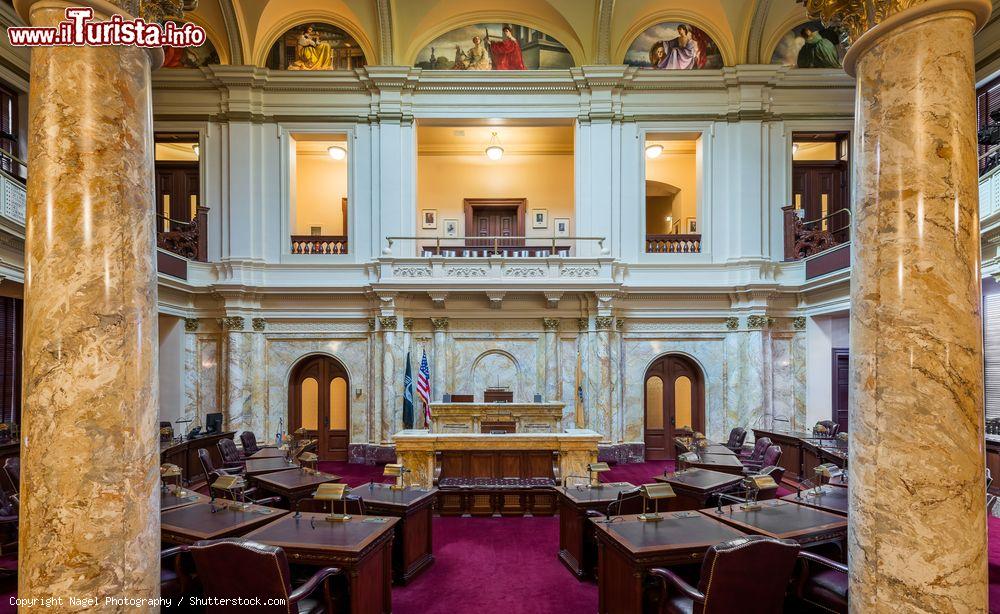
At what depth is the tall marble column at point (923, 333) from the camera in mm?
2709

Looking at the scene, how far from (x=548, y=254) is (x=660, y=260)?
9.29 ft

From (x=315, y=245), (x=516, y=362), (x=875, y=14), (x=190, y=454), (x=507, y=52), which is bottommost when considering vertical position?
(x=190, y=454)

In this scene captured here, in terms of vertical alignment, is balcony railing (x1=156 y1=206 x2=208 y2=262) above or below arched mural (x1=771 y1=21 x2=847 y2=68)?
below

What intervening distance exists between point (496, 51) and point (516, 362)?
26.4 feet

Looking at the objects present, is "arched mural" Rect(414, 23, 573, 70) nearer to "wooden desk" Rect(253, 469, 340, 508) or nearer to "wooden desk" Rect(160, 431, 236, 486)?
"wooden desk" Rect(160, 431, 236, 486)

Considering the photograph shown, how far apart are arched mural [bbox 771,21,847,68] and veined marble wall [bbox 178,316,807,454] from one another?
6.72 meters

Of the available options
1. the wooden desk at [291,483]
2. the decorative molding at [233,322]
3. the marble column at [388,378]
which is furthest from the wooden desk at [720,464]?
the decorative molding at [233,322]

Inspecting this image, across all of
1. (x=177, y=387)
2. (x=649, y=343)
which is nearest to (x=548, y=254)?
(x=649, y=343)

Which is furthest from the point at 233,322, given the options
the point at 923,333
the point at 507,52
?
the point at 923,333

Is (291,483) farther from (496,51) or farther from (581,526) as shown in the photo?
(496,51)

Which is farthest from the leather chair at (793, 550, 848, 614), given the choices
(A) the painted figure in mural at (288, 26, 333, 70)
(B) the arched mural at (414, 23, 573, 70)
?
(A) the painted figure in mural at (288, 26, 333, 70)

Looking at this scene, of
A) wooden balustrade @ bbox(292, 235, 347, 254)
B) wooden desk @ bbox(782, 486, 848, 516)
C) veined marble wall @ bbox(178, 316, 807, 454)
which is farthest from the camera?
wooden balustrade @ bbox(292, 235, 347, 254)

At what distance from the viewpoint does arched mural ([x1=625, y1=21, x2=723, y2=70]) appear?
44.9 ft

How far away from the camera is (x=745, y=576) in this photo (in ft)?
12.0
